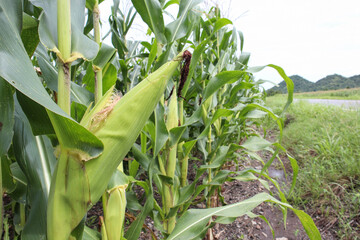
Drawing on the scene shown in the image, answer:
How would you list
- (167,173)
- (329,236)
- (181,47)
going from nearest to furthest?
(167,173) → (181,47) → (329,236)

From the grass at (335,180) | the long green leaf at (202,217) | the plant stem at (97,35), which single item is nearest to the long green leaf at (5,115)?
the plant stem at (97,35)

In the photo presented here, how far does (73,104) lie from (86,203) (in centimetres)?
42

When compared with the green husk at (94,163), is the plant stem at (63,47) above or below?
above

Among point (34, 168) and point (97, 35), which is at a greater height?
point (97, 35)

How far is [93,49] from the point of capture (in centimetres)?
49

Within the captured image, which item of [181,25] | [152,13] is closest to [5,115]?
[152,13]

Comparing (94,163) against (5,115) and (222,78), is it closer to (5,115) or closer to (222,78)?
(5,115)

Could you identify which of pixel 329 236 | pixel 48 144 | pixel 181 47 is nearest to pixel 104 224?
pixel 48 144

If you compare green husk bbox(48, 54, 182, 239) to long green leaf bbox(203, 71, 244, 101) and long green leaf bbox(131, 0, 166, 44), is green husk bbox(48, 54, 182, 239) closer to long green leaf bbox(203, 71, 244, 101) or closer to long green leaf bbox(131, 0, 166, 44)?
long green leaf bbox(131, 0, 166, 44)

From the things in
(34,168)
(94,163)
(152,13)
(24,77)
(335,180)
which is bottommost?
(335,180)

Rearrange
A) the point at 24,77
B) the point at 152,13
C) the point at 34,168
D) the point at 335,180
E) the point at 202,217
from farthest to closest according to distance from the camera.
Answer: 1. the point at 335,180
2. the point at 202,217
3. the point at 152,13
4. the point at 34,168
5. the point at 24,77

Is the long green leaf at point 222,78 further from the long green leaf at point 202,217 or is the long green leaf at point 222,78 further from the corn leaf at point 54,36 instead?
the corn leaf at point 54,36

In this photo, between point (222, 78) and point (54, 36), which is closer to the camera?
point (54, 36)

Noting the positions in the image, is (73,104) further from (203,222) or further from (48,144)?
(203,222)
